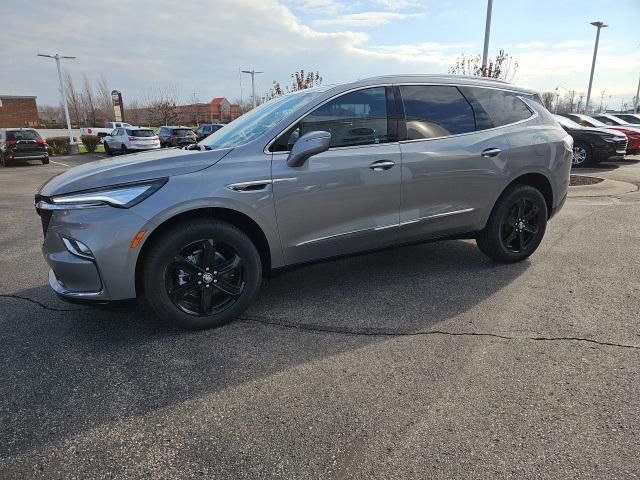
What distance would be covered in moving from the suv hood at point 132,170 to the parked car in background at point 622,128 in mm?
15641

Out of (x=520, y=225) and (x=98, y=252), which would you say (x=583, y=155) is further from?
(x=98, y=252)

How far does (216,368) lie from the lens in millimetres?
2934

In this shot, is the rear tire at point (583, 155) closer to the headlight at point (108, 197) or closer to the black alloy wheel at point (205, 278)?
the black alloy wheel at point (205, 278)

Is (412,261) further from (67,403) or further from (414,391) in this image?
(67,403)

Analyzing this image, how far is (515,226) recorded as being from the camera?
4727mm

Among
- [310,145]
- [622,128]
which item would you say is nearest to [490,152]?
[310,145]

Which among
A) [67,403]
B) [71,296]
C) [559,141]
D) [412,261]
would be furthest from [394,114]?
[67,403]

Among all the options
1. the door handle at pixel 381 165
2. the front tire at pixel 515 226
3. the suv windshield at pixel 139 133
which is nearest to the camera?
the door handle at pixel 381 165

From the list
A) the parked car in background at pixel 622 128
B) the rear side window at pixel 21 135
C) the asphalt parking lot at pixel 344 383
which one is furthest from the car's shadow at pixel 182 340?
the rear side window at pixel 21 135

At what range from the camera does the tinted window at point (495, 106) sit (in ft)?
14.5

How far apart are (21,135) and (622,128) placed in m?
24.6

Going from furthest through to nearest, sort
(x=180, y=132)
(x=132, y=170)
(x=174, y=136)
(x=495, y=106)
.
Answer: (x=180, y=132), (x=174, y=136), (x=495, y=106), (x=132, y=170)

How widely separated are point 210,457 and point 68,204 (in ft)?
6.31

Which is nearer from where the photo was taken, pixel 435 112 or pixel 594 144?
pixel 435 112
